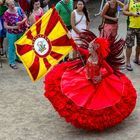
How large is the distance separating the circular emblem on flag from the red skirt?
45cm

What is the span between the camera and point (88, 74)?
17.8 ft

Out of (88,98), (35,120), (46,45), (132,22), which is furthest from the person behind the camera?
(132,22)

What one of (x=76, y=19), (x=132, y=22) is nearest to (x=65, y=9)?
(x=76, y=19)

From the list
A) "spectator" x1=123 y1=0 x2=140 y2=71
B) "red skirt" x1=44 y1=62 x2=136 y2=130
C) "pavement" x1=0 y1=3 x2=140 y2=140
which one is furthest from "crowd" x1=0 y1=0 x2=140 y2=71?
"red skirt" x1=44 y1=62 x2=136 y2=130

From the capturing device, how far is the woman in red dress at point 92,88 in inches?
204

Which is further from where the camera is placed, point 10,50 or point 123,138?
point 10,50

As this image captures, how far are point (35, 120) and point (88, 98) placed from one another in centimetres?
97

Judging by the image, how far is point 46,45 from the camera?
589cm

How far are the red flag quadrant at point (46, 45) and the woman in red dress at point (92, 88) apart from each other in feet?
0.95

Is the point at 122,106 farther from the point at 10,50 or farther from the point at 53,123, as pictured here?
the point at 10,50

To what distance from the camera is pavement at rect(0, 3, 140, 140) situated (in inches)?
209

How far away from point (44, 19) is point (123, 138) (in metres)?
2.09

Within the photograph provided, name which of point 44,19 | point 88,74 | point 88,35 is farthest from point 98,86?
point 44,19

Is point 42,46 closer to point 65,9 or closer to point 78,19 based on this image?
point 78,19
